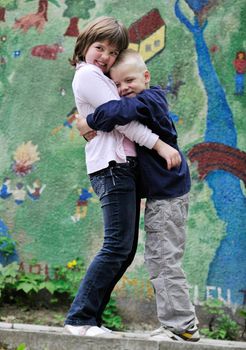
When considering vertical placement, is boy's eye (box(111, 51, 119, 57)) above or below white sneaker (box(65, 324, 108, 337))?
above

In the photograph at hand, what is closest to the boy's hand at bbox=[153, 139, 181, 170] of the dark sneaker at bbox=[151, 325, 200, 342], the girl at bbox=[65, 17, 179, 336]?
the girl at bbox=[65, 17, 179, 336]

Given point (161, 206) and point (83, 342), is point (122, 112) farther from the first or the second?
point (83, 342)

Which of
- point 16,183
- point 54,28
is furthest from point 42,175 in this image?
point 54,28

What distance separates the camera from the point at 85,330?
3.85m

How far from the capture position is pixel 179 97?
588cm

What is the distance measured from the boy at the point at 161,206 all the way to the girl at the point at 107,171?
0.20 ft

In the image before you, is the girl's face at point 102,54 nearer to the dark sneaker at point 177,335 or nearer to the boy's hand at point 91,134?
the boy's hand at point 91,134

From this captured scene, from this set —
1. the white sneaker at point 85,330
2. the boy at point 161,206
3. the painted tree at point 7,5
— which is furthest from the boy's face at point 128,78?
the painted tree at point 7,5

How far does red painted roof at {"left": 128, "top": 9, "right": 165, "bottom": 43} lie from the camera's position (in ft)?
19.4

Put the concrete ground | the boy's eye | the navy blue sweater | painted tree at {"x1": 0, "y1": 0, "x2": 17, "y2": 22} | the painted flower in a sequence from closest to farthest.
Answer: the concrete ground
the navy blue sweater
the boy's eye
the painted flower
painted tree at {"x1": 0, "y1": 0, "x2": 17, "y2": 22}

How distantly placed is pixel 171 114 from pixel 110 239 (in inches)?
86.9

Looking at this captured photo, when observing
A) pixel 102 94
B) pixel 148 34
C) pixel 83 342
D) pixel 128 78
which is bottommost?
pixel 83 342

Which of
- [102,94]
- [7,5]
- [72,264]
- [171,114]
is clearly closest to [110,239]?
[102,94]

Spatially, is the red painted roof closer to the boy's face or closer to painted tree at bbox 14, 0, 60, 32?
painted tree at bbox 14, 0, 60, 32
